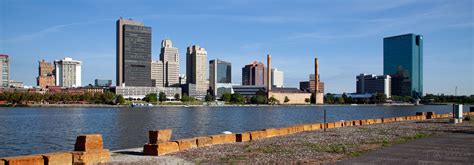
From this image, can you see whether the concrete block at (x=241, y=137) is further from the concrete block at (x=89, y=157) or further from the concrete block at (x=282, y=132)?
the concrete block at (x=89, y=157)

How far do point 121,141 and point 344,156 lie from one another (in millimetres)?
31213

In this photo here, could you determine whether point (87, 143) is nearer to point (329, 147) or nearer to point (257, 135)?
point (329, 147)

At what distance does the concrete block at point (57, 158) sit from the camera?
18.5 metres

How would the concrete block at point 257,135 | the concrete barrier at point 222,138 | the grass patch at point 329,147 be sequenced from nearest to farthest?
the grass patch at point 329,147, the concrete barrier at point 222,138, the concrete block at point 257,135

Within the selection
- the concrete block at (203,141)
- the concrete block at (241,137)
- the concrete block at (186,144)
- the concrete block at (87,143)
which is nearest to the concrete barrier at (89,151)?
the concrete block at (87,143)

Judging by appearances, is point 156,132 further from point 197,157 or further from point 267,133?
point 267,133

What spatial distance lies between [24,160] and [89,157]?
272cm

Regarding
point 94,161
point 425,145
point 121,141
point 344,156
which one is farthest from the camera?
point 121,141

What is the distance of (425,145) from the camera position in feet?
87.1

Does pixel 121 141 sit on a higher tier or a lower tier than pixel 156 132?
lower

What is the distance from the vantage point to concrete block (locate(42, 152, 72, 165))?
18.5m

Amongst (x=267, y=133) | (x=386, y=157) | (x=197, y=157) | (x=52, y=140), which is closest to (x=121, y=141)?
(x=52, y=140)

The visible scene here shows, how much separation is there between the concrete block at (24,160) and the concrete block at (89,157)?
4.75 ft

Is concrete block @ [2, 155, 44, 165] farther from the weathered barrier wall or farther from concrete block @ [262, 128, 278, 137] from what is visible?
concrete block @ [262, 128, 278, 137]
